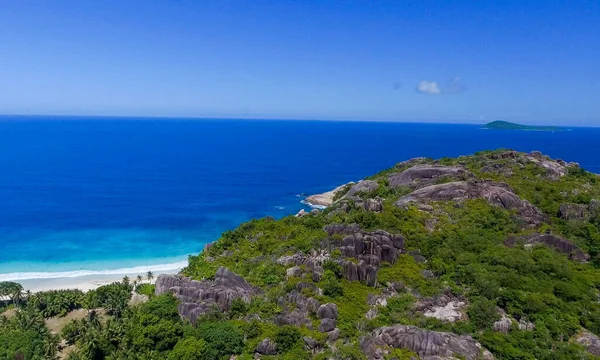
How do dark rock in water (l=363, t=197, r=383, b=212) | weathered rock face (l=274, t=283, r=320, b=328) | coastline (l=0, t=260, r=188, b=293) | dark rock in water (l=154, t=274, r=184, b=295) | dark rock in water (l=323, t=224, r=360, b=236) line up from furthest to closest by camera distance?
1. coastline (l=0, t=260, r=188, b=293)
2. dark rock in water (l=363, t=197, r=383, b=212)
3. dark rock in water (l=323, t=224, r=360, b=236)
4. dark rock in water (l=154, t=274, r=184, b=295)
5. weathered rock face (l=274, t=283, r=320, b=328)

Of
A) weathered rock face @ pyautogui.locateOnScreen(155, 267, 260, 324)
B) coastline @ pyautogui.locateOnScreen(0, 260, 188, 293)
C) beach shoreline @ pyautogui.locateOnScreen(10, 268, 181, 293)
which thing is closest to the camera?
weathered rock face @ pyautogui.locateOnScreen(155, 267, 260, 324)

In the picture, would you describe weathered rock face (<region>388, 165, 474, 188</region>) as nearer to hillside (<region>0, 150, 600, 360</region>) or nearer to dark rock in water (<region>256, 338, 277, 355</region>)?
hillside (<region>0, 150, 600, 360</region>)

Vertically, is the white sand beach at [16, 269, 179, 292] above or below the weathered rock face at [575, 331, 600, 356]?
below

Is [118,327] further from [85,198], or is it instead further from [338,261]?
[85,198]

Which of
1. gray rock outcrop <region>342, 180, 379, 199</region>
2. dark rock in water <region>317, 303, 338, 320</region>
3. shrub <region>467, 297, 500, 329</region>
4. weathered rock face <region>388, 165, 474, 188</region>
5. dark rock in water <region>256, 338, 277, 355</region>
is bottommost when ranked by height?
dark rock in water <region>256, 338, 277, 355</region>

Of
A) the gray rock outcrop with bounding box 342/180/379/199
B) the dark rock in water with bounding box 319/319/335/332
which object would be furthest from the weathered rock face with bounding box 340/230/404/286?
the gray rock outcrop with bounding box 342/180/379/199

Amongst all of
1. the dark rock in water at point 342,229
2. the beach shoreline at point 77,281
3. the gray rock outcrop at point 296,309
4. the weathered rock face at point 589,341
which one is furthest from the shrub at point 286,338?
the beach shoreline at point 77,281

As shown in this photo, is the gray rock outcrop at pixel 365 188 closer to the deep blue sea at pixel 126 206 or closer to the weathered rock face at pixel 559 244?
the weathered rock face at pixel 559 244
